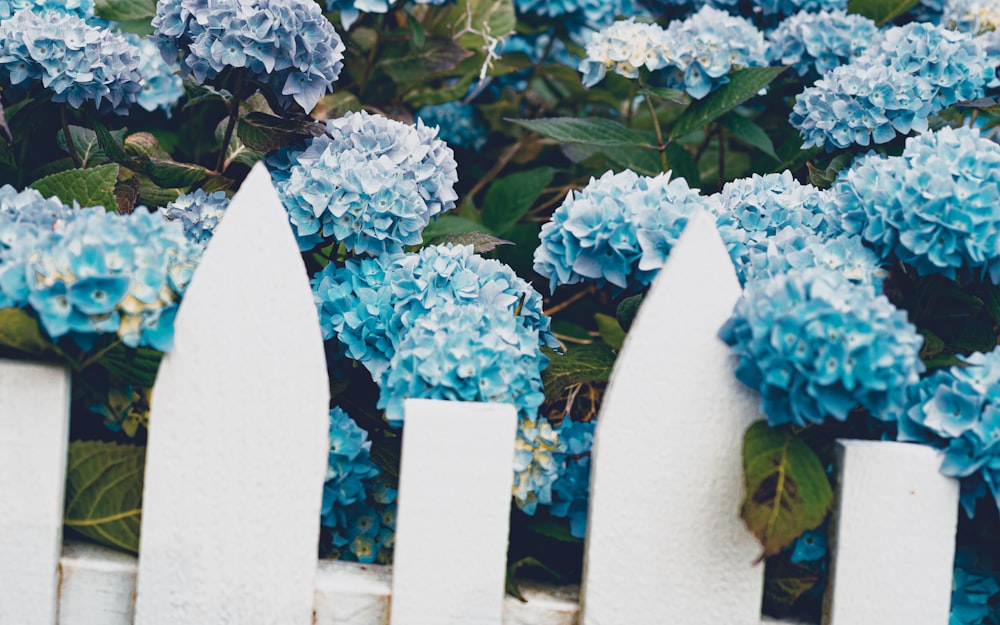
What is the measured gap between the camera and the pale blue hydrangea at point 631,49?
1880mm

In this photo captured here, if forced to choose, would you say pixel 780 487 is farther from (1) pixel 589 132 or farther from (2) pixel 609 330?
(1) pixel 589 132

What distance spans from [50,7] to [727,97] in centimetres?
132

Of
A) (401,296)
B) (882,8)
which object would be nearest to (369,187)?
(401,296)

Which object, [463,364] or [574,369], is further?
[574,369]

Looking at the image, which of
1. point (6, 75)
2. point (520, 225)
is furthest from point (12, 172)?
point (520, 225)

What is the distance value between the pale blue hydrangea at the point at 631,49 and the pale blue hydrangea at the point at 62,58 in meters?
0.92

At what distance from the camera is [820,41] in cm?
200

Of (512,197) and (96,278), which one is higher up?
(512,197)

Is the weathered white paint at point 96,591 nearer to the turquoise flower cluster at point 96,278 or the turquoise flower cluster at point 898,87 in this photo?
the turquoise flower cluster at point 96,278

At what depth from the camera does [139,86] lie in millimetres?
1667

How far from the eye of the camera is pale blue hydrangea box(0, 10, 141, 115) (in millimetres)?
1513

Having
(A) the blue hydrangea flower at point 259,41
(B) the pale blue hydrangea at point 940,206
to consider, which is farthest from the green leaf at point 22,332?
A: (B) the pale blue hydrangea at point 940,206

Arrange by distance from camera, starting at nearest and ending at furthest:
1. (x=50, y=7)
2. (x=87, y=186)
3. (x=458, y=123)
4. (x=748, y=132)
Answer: (x=87, y=186), (x=50, y=7), (x=748, y=132), (x=458, y=123)

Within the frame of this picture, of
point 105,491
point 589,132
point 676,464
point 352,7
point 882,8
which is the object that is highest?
point 882,8
